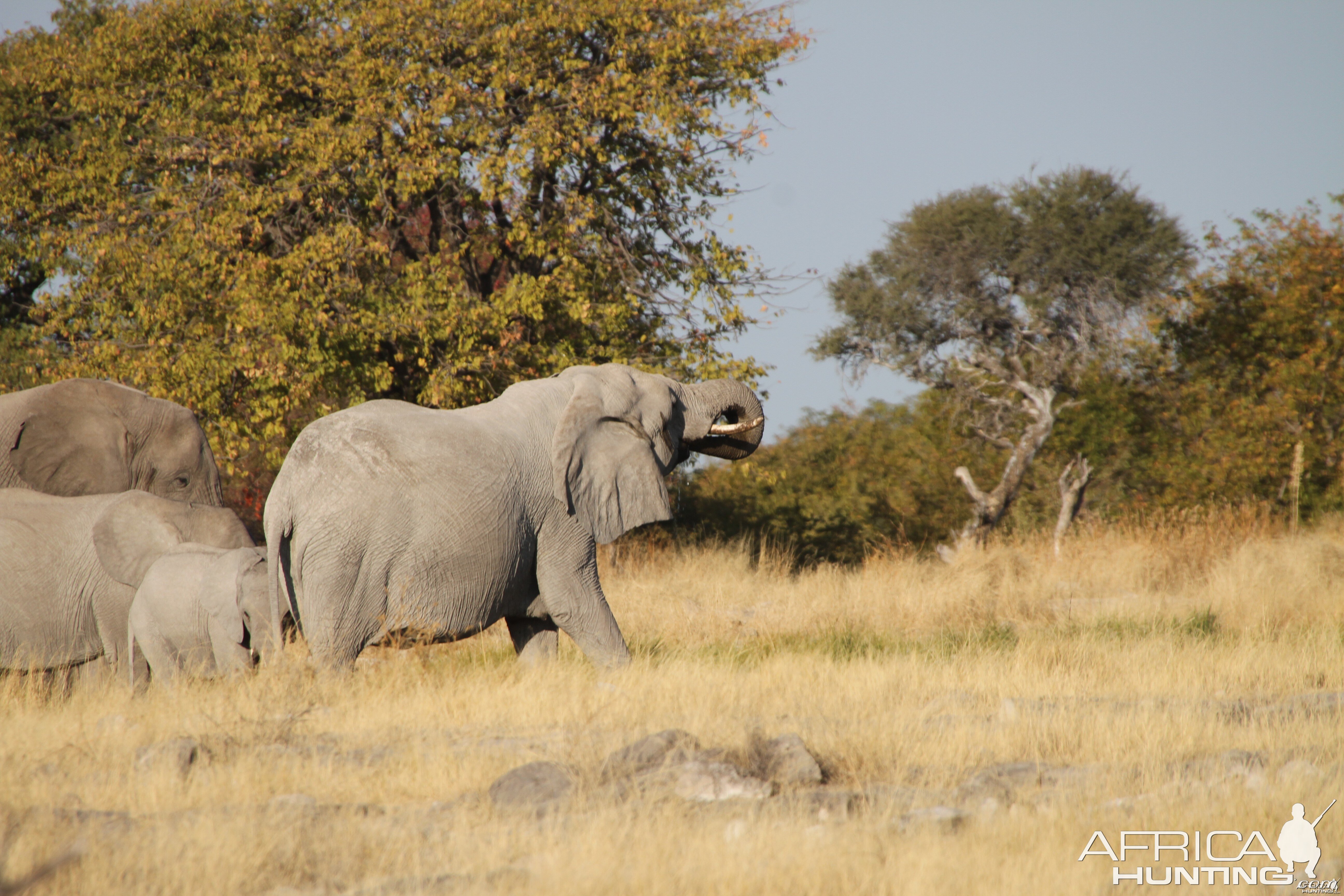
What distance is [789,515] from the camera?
22.5 meters

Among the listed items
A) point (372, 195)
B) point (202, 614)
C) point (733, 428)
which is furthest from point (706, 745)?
point (372, 195)

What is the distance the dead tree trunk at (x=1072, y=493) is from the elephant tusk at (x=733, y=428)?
33.0ft

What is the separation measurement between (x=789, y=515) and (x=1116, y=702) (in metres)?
16.3

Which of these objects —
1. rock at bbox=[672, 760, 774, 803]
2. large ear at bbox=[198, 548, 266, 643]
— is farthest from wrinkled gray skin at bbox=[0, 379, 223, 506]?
rock at bbox=[672, 760, 774, 803]

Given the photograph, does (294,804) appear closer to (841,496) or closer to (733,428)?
(733,428)

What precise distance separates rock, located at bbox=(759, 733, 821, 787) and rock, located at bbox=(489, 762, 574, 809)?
76 cm

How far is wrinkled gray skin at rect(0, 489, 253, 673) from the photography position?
6.81m

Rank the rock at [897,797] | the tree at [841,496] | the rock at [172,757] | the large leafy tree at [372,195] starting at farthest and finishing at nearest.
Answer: the tree at [841,496] < the large leafy tree at [372,195] < the rock at [172,757] < the rock at [897,797]

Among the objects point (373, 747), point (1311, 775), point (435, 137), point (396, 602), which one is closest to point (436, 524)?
point (396, 602)

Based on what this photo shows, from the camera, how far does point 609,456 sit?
22.9 feet

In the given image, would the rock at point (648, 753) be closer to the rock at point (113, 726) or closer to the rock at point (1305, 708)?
the rock at point (113, 726)

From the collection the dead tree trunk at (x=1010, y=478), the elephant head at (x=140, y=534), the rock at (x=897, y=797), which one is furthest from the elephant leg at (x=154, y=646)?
the dead tree trunk at (x=1010, y=478)

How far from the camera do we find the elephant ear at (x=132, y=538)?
6.89m

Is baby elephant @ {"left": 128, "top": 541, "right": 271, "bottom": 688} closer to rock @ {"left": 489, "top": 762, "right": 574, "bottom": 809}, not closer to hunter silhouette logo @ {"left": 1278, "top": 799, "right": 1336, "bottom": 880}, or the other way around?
rock @ {"left": 489, "top": 762, "right": 574, "bottom": 809}
